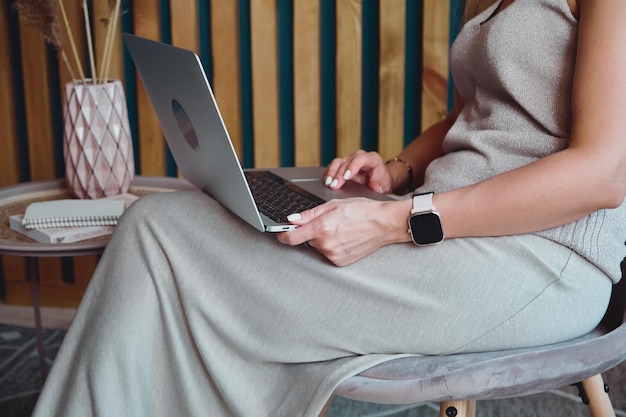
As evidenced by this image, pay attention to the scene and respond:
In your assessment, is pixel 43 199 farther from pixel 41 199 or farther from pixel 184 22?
pixel 184 22

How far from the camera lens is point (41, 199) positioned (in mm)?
1856

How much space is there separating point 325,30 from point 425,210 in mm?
1202

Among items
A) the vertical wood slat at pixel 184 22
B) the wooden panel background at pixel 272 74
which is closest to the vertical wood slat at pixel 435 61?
the wooden panel background at pixel 272 74

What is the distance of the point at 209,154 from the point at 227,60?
1.14 metres

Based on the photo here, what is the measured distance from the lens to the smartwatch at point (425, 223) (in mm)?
1072

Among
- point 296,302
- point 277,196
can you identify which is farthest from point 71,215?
point 296,302

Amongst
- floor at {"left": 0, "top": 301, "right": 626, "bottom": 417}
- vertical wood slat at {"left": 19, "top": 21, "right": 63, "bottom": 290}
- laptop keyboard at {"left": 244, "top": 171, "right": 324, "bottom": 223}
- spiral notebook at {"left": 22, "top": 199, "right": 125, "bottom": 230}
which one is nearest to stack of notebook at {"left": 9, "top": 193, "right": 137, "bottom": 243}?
spiral notebook at {"left": 22, "top": 199, "right": 125, "bottom": 230}

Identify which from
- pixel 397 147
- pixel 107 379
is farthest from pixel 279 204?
pixel 397 147

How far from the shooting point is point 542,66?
1.14m

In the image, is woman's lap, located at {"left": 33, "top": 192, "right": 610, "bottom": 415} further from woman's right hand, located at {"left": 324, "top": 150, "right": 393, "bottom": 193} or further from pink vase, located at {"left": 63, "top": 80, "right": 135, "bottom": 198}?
pink vase, located at {"left": 63, "top": 80, "right": 135, "bottom": 198}

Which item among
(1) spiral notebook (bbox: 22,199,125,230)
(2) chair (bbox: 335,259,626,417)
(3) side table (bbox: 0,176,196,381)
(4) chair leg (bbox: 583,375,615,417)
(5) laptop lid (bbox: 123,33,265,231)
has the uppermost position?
(5) laptop lid (bbox: 123,33,265,231)

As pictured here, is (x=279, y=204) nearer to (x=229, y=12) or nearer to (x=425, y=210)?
(x=425, y=210)

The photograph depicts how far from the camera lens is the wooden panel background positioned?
2100 millimetres

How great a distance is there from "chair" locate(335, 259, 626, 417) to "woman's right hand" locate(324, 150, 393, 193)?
1.26 ft
